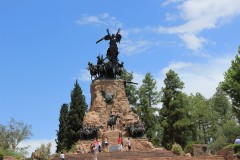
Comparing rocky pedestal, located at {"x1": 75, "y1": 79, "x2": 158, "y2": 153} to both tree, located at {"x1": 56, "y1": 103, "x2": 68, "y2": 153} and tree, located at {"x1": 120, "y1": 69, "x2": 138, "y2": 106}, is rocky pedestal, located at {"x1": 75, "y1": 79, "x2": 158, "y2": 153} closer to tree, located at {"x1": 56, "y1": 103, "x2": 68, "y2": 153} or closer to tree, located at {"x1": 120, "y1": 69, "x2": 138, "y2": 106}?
tree, located at {"x1": 56, "y1": 103, "x2": 68, "y2": 153}

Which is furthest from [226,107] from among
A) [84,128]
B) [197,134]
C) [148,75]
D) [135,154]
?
[135,154]

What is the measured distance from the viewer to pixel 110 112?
37469mm

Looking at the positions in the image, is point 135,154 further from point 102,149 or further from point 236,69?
point 236,69

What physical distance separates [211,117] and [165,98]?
369 inches

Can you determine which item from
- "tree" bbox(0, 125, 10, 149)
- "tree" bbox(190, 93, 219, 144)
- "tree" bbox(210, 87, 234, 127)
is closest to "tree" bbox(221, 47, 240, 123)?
"tree" bbox(190, 93, 219, 144)

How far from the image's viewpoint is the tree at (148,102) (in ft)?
186

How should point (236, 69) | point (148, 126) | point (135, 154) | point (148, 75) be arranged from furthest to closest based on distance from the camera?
point (148, 75) < point (148, 126) < point (236, 69) < point (135, 154)

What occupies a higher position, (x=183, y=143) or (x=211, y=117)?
(x=211, y=117)

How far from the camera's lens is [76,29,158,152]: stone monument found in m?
35.8

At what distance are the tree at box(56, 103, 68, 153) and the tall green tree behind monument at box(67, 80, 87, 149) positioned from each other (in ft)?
2.24

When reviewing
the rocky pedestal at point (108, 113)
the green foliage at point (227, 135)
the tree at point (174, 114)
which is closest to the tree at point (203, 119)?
the tree at point (174, 114)

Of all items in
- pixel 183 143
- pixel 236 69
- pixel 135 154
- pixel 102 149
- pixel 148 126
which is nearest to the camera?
pixel 135 154

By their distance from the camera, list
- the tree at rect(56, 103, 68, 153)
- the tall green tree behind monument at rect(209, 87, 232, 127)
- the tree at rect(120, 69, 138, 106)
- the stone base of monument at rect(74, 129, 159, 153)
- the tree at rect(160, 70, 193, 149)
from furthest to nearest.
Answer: the tall green tree behind monument at rect(209, 87, 232, 127)
the tree at rect(120, 69, 138, 106)
the tree at rect(56, 103, 68, 153)
the tree at rect(160, 70, 193, 149)
the stone base of monument at rect(74, 129, 159, 153)

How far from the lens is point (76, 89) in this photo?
5766 cm
